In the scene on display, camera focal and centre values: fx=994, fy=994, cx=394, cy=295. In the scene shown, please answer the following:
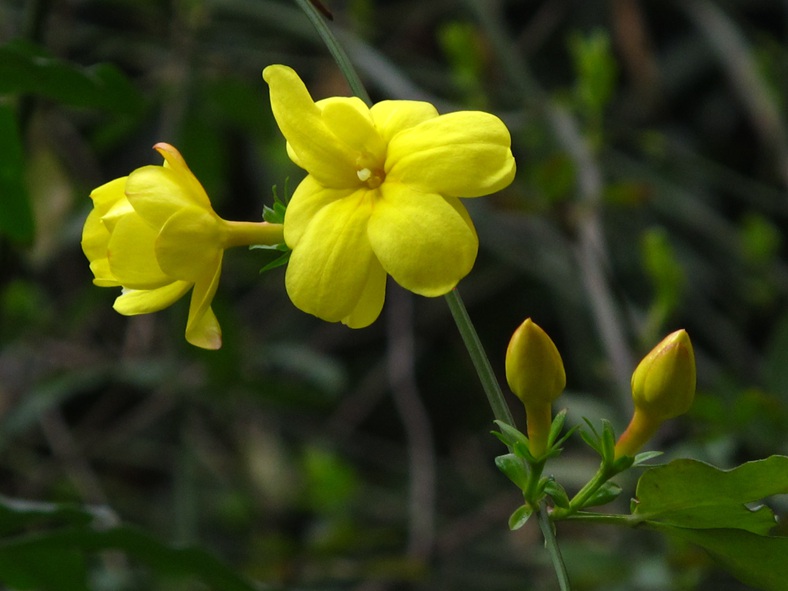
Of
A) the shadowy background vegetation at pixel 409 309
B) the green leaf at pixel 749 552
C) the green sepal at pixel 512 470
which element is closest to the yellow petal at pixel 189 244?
the green sepal at pixel 512 470

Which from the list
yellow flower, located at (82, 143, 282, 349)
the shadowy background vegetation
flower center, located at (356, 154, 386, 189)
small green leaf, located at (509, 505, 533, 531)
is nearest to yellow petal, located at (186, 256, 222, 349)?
yellow flower, located at (82, 143, 282, 349)

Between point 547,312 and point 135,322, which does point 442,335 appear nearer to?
point 547,312

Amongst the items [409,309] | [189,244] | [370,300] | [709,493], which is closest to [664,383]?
[709,493]

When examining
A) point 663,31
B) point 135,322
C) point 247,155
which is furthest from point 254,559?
point 663,31

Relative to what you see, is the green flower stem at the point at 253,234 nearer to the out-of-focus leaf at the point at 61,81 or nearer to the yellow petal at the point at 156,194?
the yellow petal at the point at 156,194

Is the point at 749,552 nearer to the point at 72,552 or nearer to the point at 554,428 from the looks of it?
the point at 554,428

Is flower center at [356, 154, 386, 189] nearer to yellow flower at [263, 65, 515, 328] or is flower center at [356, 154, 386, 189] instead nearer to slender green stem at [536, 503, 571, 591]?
yellow flower at [263, 65, 515, 328]
